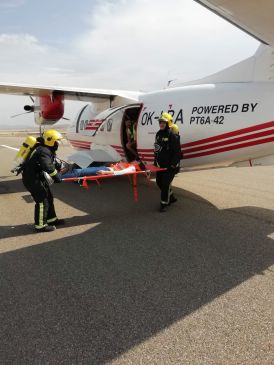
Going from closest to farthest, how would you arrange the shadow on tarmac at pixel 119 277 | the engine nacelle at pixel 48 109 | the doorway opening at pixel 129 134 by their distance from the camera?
the shadow on tarmac at pixel 119 277, the doorway opening at pixel 129 134, the engine nacelle at pixel 48 109

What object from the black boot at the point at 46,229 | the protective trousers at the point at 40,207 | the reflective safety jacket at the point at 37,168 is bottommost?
the black boot at the point at 46,229

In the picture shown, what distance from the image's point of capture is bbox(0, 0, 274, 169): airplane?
6.52 metres

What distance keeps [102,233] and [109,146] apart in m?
4.95

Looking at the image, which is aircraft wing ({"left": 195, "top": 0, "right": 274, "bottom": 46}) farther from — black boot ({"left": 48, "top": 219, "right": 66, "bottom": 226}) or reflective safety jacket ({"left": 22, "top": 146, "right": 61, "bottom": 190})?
black boot ({"left": 48, "top": 219, "right": 66, "bottom": 226})

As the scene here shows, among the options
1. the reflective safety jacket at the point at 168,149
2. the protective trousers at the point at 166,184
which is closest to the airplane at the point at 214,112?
the reflective safety jacket at the point at 168,149

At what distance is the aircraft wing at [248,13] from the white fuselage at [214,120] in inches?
101

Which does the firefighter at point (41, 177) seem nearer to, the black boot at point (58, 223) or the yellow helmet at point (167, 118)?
the black boot at point (58, 223)

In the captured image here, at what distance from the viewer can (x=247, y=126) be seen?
267 inches

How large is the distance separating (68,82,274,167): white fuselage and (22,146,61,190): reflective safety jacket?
10.5 ft

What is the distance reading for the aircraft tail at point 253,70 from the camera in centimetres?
650

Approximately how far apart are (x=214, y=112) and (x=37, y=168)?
383 cm

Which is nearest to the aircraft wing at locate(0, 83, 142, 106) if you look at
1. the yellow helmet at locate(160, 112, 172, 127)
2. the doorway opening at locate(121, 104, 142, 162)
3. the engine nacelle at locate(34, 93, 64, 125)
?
the doorway opening at locate(121, 104, 142, 162)

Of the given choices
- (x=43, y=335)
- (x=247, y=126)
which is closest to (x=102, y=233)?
(x=43, y=335)

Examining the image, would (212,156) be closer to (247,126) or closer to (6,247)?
(247,126)
